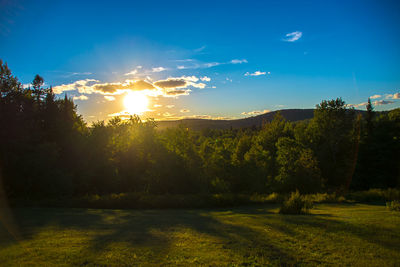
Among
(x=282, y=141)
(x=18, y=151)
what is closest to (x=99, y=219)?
(x=18, y=151)

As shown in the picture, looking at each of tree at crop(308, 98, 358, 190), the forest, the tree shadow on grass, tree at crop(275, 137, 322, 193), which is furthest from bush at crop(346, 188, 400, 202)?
tree at crop(308, 98, 358, 190)

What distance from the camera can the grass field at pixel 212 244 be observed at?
619 centimetres

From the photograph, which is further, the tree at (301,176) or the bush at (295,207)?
the tree at (301,176)

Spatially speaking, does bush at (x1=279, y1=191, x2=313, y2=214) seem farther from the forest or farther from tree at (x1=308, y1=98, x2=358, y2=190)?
tree at (x1=308, y1=98, x2=358, y2=190)


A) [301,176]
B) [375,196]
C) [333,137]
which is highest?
[333,137]

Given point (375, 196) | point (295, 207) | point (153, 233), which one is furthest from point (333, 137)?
point (153, 233)

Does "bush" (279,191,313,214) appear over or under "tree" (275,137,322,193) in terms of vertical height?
over

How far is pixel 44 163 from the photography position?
22719mm

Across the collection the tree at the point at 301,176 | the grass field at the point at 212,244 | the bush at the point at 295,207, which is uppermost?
the grass field at the point at 212,244

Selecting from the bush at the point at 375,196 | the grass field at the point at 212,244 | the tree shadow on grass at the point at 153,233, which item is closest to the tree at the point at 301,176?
the bush at the point at 375,196

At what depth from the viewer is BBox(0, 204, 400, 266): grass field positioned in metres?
6.19

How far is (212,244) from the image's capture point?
7559 millimetres

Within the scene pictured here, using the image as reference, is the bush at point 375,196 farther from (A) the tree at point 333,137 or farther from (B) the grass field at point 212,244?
(A) the tree at point 333,137

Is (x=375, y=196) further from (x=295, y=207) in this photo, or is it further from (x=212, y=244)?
(x=212, y=244)
